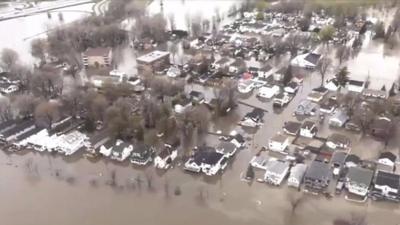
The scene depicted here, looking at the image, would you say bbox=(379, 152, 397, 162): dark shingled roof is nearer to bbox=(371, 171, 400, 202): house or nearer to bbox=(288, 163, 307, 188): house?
bbox=(371, 171, 400, 202): house

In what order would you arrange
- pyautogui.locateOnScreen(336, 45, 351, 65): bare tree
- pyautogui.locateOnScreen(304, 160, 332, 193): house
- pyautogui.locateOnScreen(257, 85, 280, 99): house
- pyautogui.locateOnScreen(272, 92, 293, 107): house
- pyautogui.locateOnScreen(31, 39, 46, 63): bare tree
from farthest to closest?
1. pyautogui.locateOnScreen(31, 39, 46, 63): bare tree
2. pyautogui.locateOnScreen(336, 45, 351, 65): bare tree
3. pyautogui.locateOnScreen(257, 85, 280, 99): house
4. pyautogui.locateOnScreen(272, 92, 293, 107): house
5. pyautogui.locateOnScreen(304, 160, 332, 193): house

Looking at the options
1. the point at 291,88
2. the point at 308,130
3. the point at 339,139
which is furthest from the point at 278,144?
the point at 291,88

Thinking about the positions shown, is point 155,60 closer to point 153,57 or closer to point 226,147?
point 153,57

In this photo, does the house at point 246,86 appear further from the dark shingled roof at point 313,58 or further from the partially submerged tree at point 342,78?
the dark shingled roof at point 313,58

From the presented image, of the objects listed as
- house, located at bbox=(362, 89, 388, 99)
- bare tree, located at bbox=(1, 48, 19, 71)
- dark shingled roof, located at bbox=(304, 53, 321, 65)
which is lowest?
house, located at bbox=(362, 89, 388, 99)

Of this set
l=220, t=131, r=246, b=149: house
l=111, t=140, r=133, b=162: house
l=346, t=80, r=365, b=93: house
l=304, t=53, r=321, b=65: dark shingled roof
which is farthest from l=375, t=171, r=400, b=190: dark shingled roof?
l=304, t=53, r=321, b=65: dark shingled roof

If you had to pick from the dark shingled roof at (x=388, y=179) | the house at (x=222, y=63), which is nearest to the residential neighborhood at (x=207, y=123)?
the dark shingled roof at (x=388, y=179)
